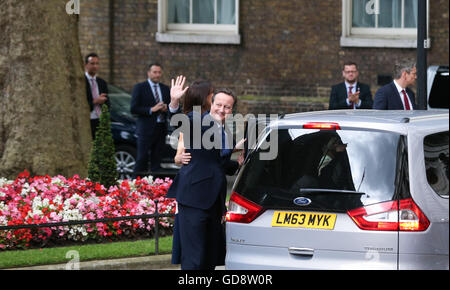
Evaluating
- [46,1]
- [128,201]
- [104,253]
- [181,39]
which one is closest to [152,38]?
[181,39]

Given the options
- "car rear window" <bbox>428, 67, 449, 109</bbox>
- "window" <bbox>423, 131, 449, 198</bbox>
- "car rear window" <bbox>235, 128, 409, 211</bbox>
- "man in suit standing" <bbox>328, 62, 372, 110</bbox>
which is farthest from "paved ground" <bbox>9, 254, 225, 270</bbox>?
"car rear window" <bbox>428, 67, 449, 109</bbox>

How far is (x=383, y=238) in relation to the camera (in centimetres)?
620

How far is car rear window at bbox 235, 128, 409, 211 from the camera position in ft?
20.7

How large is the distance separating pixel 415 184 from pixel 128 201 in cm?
545

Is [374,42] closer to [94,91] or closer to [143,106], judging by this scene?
[143,106]

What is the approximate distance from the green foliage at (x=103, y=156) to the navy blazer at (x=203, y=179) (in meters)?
4.45

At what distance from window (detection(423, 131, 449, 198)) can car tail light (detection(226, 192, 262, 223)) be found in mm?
1182

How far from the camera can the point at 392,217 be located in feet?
20.4

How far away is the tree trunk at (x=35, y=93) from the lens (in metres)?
12.1

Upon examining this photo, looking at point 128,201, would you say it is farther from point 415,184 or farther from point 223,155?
point 415,184

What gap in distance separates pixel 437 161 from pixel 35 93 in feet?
22.5

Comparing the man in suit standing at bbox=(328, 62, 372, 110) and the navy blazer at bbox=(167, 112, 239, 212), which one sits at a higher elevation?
the man in suit standing at bbox=(328, 62, 372, 110)

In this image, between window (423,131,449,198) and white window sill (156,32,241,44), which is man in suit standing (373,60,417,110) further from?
white window sill (156,32,241,44)

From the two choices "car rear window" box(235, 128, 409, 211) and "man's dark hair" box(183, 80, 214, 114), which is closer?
"car rear window" box(235, 128, 409, 211)
